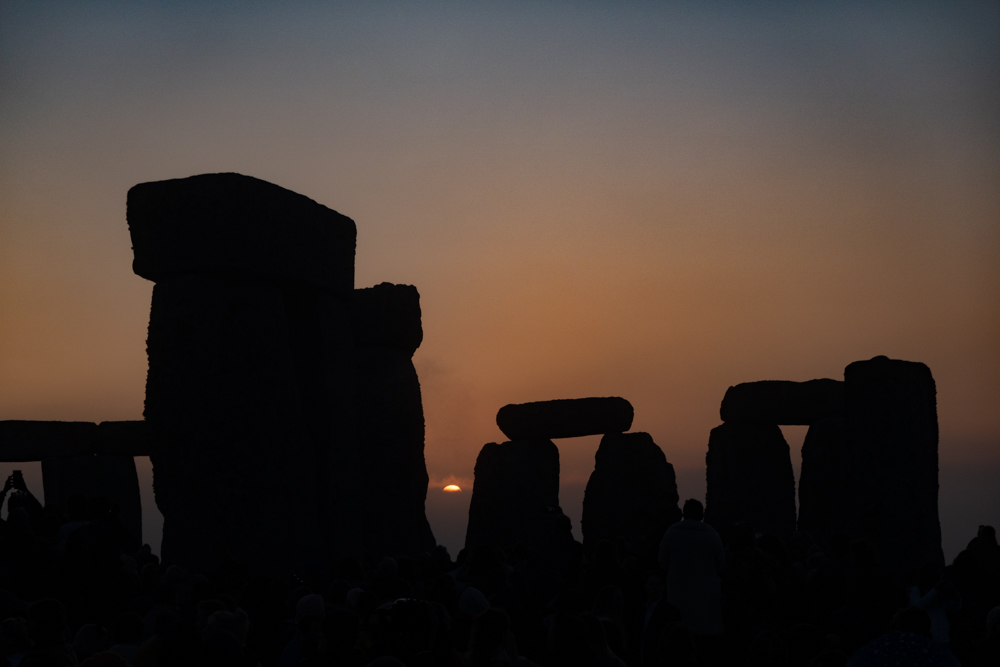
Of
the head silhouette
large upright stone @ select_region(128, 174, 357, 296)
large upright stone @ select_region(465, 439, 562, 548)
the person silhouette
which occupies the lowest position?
large upright stone @ select_region(465, 439, 562, 548)

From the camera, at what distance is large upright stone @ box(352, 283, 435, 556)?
12.9 meters

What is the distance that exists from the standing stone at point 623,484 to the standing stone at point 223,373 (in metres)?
9.62

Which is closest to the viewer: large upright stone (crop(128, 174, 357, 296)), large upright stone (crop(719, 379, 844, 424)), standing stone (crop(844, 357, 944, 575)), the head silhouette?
the head silhouette

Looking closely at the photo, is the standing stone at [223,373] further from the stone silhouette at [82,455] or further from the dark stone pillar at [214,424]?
the stone silhouette at [82,455]

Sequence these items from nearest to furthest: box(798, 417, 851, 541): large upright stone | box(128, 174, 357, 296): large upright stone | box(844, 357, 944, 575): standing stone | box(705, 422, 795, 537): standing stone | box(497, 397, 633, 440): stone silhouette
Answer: box(128, 174, 357, 296): large upright stone < box(844, 357, 944, 575): standing stone < box(798, 417, 851, 541): large upright stone < box(705, 422, 795, 537): standing stone < box(497, 397, 633, 440): stone silhouette

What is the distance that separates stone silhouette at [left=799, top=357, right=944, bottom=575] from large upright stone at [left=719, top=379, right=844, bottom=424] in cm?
549

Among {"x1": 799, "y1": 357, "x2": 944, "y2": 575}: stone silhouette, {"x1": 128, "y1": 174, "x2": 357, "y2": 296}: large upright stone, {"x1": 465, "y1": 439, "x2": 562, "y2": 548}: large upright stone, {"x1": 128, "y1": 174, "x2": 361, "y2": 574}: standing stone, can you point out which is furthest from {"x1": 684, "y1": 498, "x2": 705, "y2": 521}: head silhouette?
{"x1": 465, "y1": 439, "x2": 562, "y2": 548}: large upright stone

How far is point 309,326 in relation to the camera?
28.6ft

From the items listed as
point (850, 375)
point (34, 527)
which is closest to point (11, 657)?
point (34, 527)

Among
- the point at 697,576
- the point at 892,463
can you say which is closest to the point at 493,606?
the point at 697,576

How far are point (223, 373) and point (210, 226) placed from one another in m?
1.08

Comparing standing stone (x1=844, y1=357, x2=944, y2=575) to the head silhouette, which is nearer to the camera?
the head silhouette

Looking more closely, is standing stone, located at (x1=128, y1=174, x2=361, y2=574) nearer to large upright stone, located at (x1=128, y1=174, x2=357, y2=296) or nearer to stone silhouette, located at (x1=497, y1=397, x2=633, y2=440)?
large upright stone, located at (x1=128, y1=174, x2=357, y2=296)

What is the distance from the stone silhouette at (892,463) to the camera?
33.3 ft
